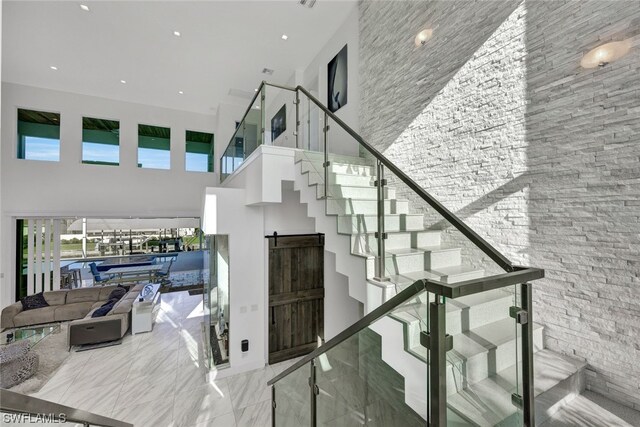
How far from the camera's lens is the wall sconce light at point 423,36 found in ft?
11.3

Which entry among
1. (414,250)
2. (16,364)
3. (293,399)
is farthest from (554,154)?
(16,364)

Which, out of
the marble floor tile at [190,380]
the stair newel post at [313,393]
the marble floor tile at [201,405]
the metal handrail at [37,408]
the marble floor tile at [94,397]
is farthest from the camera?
the marble floor tile at [190,380]

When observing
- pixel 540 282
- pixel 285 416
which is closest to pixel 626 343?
pixel 540 282

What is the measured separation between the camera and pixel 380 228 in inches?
99.0

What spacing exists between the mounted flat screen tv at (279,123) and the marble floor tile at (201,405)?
13.2ft

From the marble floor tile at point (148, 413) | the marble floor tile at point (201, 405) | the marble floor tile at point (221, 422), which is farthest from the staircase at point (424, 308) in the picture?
the marble floor tile at point (148, 413)

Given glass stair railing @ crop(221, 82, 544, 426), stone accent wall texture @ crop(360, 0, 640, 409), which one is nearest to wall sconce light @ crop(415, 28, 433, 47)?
stone accent wall texture @ crop(360, 0, 640, 409)

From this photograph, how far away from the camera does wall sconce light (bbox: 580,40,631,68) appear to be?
1.90 metres

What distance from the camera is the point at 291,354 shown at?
16.9 ft

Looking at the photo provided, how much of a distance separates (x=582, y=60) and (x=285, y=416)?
418cm

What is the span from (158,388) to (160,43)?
22.5 ft

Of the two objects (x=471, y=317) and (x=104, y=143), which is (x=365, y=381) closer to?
(x=471, y=317)

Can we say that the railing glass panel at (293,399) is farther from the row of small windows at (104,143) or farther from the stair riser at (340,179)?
the row of small windows at (104,143)

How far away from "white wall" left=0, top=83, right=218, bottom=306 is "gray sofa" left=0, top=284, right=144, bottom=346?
4.09ft
